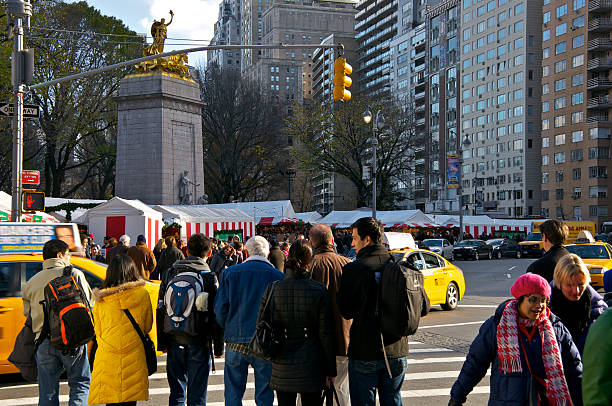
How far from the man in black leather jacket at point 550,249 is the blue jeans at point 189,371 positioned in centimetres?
339

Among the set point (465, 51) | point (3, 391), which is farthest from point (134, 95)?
point (465, 51)

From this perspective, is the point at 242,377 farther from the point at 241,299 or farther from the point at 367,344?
the point at 367,344

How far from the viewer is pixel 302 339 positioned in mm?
5254

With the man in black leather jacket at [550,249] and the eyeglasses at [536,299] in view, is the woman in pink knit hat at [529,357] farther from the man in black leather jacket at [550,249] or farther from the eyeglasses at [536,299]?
the man in black leather jacket at [550,249]

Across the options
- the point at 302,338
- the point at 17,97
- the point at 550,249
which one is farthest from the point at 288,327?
the point at 17,97

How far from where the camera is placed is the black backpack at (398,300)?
17.0ft

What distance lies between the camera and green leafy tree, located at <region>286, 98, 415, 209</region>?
55.1 meters

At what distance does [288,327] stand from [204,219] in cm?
2437

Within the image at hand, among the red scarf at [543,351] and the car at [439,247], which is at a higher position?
the red scarf at [543,351]

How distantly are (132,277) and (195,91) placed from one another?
32.0 m

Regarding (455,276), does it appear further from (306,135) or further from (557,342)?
(306,135)

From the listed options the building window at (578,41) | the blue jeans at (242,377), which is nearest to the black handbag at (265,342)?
the blue jeans at (242,377)

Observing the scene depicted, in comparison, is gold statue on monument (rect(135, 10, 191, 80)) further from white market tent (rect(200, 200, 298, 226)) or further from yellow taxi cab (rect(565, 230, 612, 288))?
yellow taxi cab (rect(565, 230, 612, 288))

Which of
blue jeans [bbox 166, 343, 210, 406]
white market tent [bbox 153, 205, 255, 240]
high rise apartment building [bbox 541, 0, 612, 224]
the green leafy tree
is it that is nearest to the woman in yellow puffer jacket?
blue jeans [bbox 166, 343, 210, 406]
